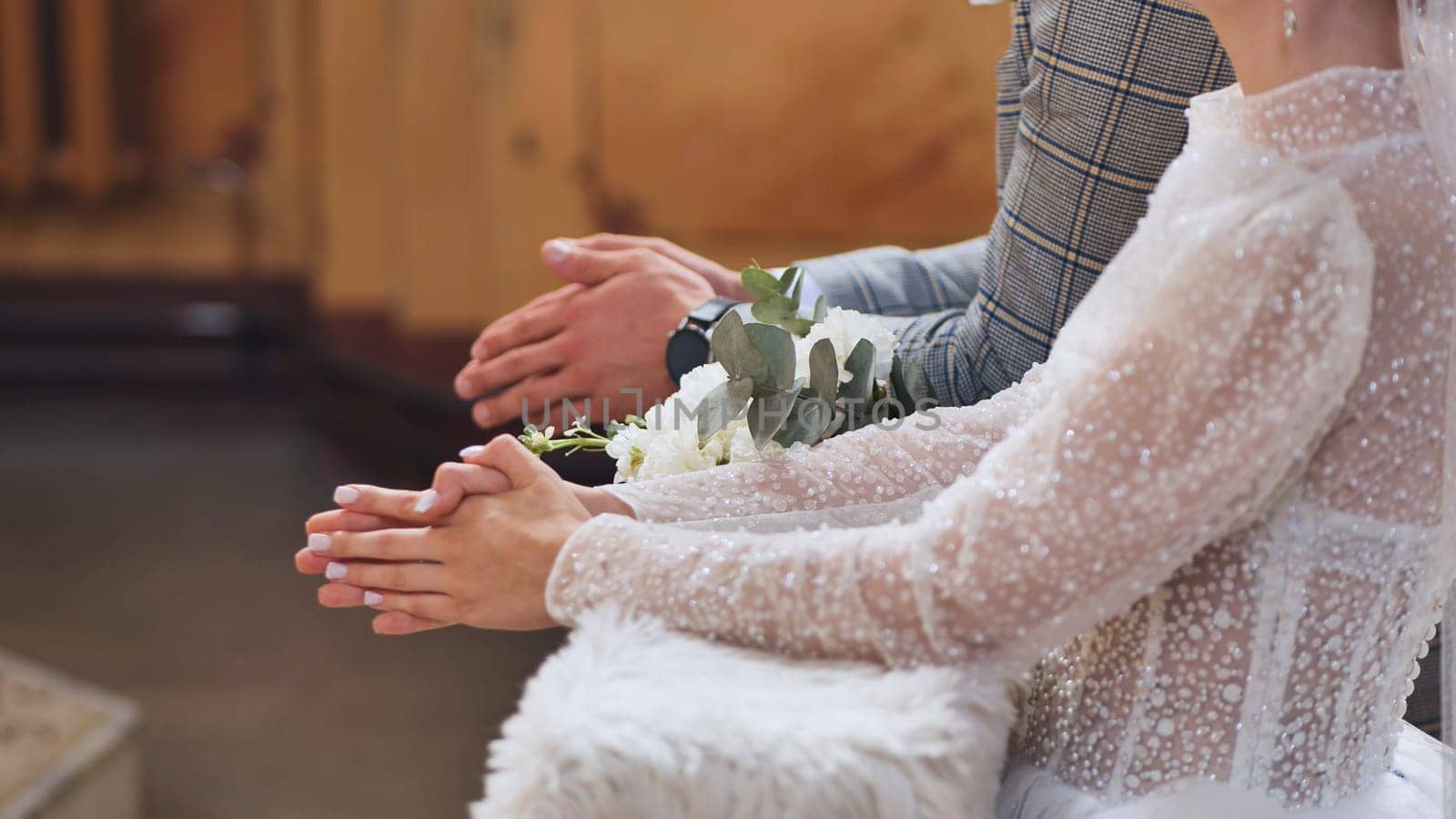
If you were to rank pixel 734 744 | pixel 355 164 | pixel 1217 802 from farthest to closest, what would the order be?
pixel 355 164
pixel 1217 802
pixel 734 744

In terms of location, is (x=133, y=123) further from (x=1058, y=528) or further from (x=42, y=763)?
(x=1058, y=528)

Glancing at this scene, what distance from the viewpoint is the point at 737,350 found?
3.67 ft

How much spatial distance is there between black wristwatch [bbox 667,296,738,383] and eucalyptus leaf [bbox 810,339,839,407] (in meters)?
0.31

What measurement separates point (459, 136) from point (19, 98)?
1.94m

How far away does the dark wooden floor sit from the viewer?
99.7 inches

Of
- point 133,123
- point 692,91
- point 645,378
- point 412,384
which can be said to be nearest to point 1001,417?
point 645,378

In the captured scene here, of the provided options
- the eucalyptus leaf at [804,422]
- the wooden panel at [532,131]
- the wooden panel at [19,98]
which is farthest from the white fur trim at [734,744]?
the wooden panel at [19,98]

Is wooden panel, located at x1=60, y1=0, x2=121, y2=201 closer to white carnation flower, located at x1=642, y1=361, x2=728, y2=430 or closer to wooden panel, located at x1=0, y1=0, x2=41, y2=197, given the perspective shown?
wooden panel, located at x1=0, y1=0, x2=41, y2=197

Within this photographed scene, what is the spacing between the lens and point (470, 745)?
2.66 metres

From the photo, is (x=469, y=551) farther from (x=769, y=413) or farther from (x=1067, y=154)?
(x=1067, y=154)

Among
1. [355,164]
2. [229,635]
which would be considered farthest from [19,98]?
[229,635]

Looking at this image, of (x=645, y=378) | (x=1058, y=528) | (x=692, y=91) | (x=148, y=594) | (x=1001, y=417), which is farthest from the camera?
(x=692, y=91)

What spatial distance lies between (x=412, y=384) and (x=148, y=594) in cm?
97

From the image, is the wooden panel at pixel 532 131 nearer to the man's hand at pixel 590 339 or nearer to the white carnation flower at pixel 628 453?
the man's hand at pixel 590 339
